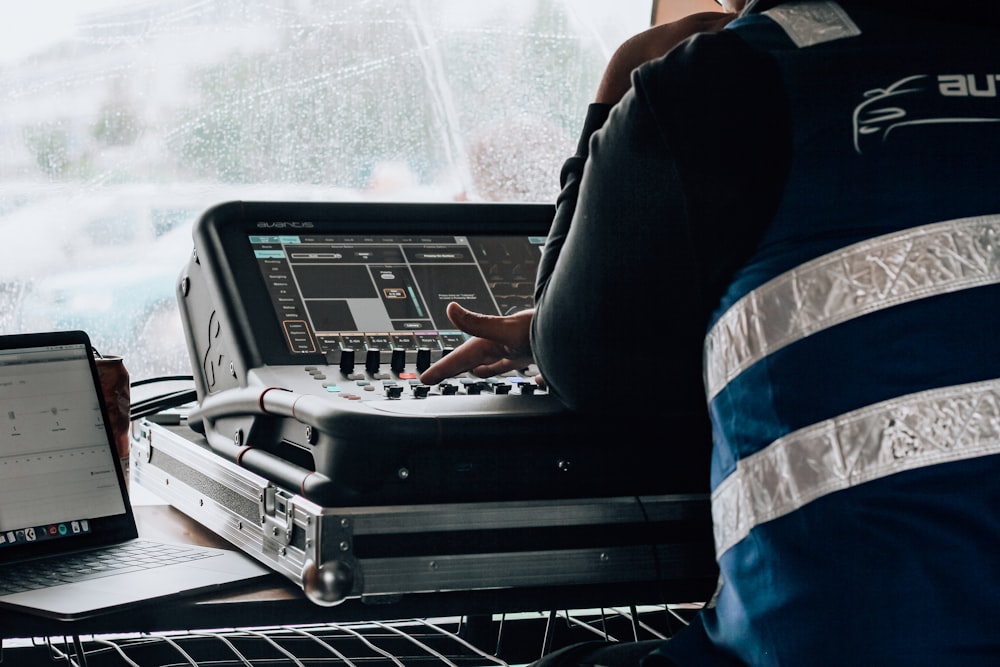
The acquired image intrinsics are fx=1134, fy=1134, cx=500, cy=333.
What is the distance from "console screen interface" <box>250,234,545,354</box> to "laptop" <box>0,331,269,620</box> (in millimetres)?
228

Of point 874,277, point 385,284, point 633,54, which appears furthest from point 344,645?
point 874,277

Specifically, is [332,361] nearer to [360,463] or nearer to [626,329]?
[360,463]

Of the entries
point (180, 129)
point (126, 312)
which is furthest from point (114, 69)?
point (126, 312)

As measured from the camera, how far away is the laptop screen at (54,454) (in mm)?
1099

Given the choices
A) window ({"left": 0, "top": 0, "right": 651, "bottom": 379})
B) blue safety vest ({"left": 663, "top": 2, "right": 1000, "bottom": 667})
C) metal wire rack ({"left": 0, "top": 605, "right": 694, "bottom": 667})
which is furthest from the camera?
window ({"left": 0, "top": 0, "right": 651, "bottom": 379})

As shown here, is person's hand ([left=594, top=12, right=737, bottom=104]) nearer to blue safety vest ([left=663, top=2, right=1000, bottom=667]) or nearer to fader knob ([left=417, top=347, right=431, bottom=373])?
blue safety vest ([left=663, top=2, right=1000, bottom=667])

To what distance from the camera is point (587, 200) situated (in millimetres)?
922

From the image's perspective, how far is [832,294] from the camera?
0.82m

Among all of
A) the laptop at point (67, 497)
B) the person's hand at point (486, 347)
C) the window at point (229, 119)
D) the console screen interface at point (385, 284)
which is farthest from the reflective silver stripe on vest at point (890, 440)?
the window at point (229, 119)

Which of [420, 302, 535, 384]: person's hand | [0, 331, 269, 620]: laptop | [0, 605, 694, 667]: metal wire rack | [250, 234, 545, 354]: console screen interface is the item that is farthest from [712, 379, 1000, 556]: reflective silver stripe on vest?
[0, 605, 694, 667]: metal wire rack

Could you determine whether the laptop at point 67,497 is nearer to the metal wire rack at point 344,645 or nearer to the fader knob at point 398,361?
the fader knob at point 398,361

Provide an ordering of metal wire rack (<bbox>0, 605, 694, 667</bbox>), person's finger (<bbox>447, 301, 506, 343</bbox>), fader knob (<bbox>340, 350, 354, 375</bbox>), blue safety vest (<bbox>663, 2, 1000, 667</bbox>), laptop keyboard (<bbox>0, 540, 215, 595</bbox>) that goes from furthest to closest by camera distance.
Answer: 1. metal wire rack (<bbox>0, 605, 694, 667</bbox>)
2. fader knob (<bbox>340, 350, 354, 375</bbox>)
3. person's finger (<bbox>447, 301, 506, 343</bbox>)
4. laptop keyboard (<bbox>0, 540, 215, 595</bbox>)
5. blue safety vest (<bbox>663, 2, 1000, 667</bbox>)

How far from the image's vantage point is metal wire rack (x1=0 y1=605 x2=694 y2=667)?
5.14 feet

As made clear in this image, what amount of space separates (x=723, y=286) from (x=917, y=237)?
0.14 metres
